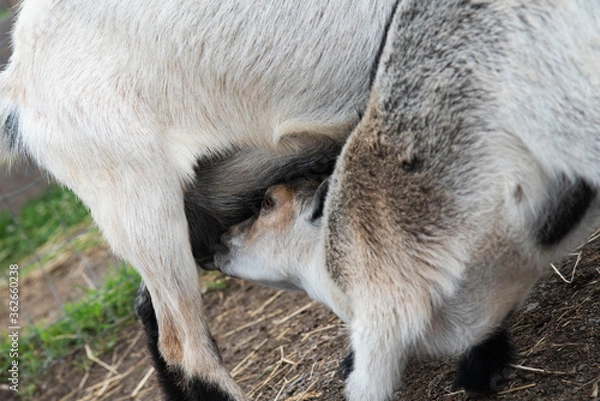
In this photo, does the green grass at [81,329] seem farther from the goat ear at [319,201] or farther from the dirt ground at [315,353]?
the goat ear at [319,201]

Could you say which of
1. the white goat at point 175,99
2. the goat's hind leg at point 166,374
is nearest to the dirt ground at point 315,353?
the goat's hind leg at point 166,374

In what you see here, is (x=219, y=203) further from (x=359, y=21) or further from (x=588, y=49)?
(x=588, y=49)

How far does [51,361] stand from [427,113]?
4053 mm

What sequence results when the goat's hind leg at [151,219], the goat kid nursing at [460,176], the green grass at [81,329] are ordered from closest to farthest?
the goat kid nursing at [460,176], the goat's hind leg at [151,219], the green grass at [81,329]

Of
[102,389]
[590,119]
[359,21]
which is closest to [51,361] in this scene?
[102,389]

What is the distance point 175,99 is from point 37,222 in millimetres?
5421

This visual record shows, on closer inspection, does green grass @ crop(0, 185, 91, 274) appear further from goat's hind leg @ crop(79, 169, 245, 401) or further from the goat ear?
the goat ear

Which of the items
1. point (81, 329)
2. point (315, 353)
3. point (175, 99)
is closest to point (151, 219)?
point (175, 99)

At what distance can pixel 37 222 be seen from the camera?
8453mm

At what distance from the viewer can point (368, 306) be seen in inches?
112

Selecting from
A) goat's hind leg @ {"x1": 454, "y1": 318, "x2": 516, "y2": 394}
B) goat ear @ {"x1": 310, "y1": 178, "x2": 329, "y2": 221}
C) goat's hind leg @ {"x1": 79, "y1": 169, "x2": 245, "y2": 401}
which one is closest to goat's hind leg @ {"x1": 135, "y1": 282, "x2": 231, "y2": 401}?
goat's hind leg @ {"x1": 79, "y1": 169, "x2": 245, "y2": 401}

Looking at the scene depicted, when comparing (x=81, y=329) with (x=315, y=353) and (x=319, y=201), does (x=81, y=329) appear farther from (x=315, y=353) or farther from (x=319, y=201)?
(x=319, y=201)

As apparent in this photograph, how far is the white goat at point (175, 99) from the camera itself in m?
3.40

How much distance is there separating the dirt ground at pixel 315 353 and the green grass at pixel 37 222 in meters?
2.30
